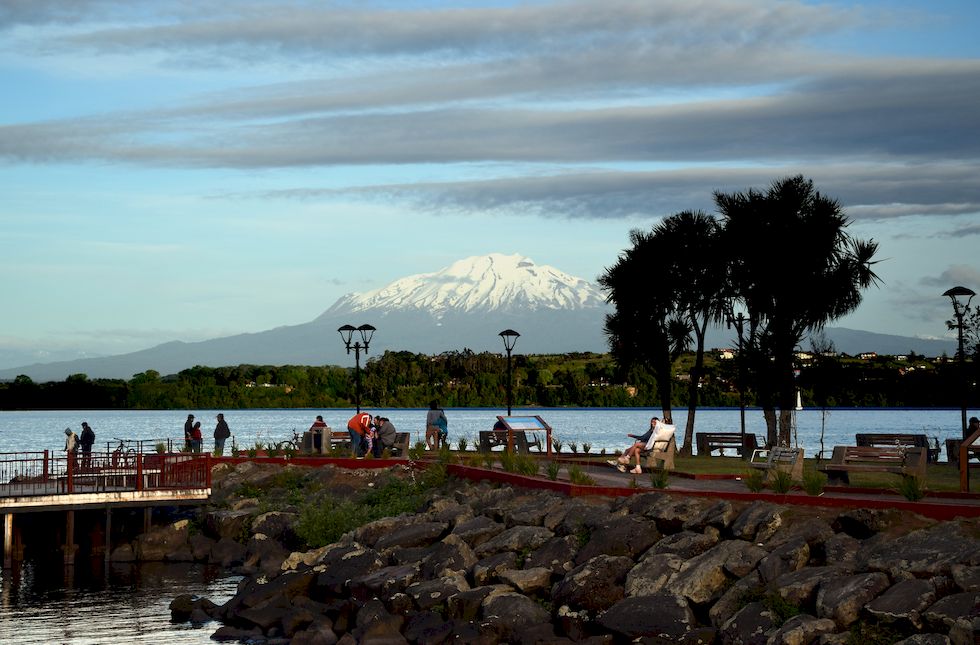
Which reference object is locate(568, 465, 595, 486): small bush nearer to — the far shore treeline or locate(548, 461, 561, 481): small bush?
locate(548, 461, 561, 481): small bush

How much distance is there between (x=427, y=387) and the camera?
169 metres

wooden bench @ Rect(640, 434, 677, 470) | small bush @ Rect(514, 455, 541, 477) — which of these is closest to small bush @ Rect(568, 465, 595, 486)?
wooden bench @ Rect(640, 434, 677, 470)

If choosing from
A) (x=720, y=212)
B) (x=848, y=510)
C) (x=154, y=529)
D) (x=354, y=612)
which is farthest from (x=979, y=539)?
(x=720, y=212)

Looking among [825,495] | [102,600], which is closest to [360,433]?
[102,600]

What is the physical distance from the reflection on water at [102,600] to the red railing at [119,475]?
7.07 ft

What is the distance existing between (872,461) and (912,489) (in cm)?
426

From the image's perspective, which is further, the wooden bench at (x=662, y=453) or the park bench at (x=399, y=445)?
the park bench at (x=399, y=445)

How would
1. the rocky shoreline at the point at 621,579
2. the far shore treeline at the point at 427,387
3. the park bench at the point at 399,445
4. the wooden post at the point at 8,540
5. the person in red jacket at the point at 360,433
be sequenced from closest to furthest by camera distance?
the rocky shoreline at the point at 621,579 < the wooden post at the point at 8,540 < the park bench at the point at 399,445 < the person in red jacket at the point at 360,433 < the far shore treeline at the point at 427,387

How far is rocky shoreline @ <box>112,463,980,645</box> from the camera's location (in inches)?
788

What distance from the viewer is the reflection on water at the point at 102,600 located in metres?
27.5

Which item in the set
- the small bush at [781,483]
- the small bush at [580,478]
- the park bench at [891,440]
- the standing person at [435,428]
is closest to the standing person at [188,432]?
the standing person at [435,428]

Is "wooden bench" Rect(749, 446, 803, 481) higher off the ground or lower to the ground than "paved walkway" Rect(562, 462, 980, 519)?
higher

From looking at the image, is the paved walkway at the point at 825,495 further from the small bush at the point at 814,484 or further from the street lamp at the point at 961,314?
the street lamp at the point at 961,314

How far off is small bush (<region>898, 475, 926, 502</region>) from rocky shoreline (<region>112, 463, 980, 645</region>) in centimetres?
87
